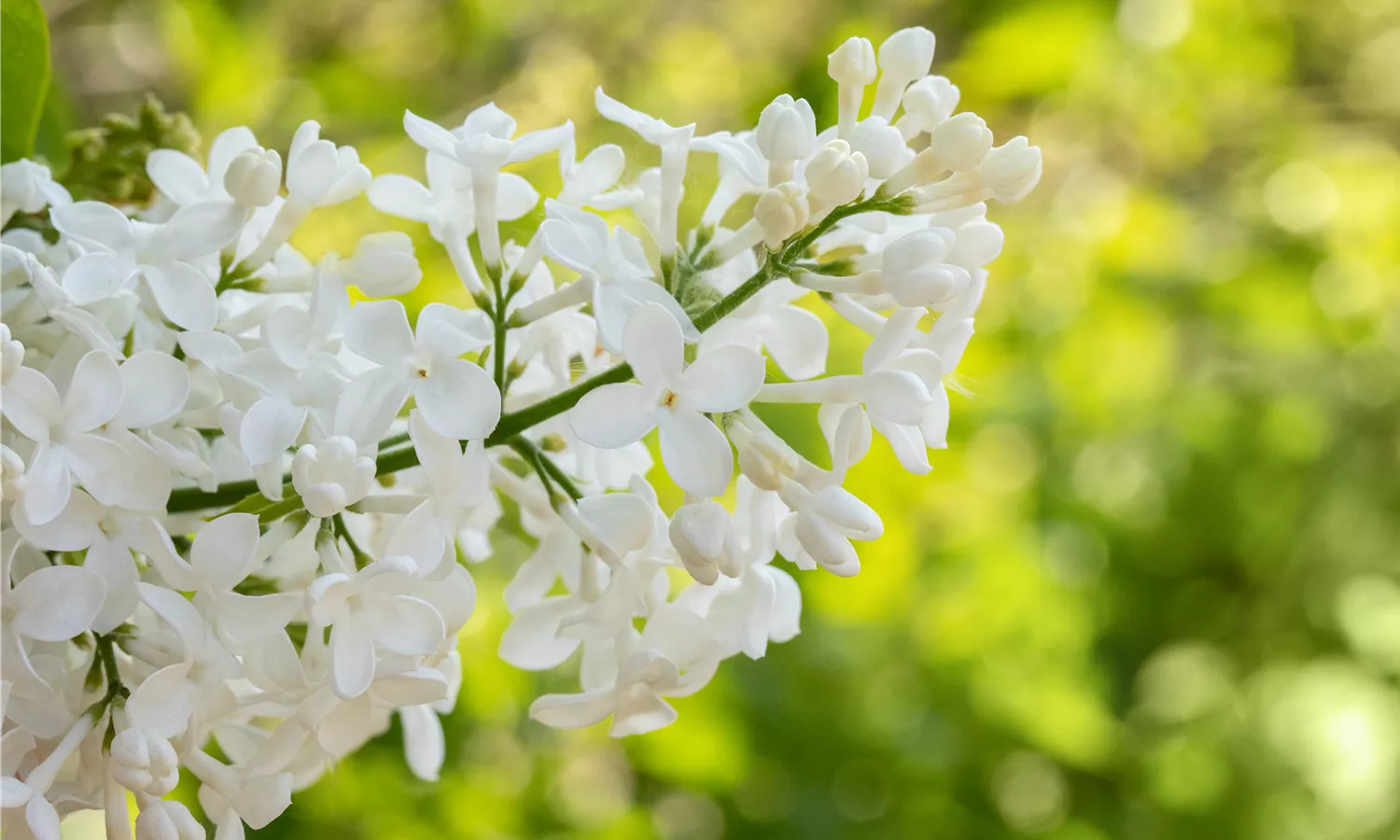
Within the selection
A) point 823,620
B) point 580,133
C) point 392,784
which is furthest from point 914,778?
point 580,133

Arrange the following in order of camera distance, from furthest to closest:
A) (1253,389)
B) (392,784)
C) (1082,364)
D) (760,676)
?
1. (1253,389)
2. (1082,364)
3. (760,676)
4. (392,784)

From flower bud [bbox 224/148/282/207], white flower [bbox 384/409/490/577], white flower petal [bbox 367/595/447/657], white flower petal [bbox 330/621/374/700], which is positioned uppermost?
flower bud [bbox 224/148/282/207]

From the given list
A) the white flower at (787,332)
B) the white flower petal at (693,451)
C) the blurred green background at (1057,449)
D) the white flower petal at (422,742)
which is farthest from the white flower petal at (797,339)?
the blurred green background at (1057,449)

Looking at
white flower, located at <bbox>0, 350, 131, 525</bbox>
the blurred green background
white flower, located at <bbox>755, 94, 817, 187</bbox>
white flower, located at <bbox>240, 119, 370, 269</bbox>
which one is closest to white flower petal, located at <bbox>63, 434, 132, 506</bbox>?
white flower, located at <bbox>0, 350, 131, 525</bbox>

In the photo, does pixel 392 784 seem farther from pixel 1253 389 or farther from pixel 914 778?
pixel 1253 389

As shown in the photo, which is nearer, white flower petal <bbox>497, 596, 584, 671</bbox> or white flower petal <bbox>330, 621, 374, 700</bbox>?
white flower petal <bbox>330, 621, 374, 700</bbox>

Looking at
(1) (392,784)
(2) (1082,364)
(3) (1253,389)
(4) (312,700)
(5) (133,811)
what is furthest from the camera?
(3) (1253,389)

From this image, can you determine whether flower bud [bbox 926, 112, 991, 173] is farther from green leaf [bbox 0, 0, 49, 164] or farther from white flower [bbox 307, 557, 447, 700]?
green leaf [bbox 0, 0, 49, 164]
